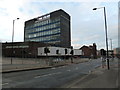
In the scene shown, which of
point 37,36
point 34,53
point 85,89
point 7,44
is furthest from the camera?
point 37,36

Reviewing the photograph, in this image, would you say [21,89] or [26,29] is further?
[26,29]

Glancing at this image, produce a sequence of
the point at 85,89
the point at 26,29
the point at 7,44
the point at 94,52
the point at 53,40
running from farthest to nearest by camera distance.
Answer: the point at 94,52, the point at 26,29, the point at 53,40, the point at 7,44, the point at 85,89

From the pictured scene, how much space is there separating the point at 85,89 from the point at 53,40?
10210cm

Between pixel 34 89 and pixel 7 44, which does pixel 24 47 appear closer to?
pixel 7 44

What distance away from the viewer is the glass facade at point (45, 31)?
4360 inches

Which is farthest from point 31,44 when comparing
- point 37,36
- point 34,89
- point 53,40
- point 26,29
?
point 34,89

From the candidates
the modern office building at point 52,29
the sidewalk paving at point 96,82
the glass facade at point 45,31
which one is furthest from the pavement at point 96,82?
the glass facade at point 45,31

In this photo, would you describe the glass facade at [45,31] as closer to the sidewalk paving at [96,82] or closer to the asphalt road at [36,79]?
the asphalt road at [36,79]

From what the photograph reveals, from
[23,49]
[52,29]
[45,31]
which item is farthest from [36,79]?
[45,31]

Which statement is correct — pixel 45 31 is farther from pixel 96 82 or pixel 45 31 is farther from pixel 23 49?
pixel 96 82

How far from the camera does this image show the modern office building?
110031mm

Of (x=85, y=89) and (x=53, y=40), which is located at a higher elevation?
(x=53, y=40)

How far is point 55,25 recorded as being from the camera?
112 m

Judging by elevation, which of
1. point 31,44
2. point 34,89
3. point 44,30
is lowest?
point 34,89
